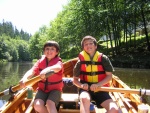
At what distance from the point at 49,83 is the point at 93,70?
87cm

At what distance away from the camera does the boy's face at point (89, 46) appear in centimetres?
443

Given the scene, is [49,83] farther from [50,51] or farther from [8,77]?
[8,77]

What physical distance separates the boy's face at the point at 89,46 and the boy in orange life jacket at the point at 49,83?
22.0 inches

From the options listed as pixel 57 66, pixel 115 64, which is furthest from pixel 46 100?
pixel 115 64

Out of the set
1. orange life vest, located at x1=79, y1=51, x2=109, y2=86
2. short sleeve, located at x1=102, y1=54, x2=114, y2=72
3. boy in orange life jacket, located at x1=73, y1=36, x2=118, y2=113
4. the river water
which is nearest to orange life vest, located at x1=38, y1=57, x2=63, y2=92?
boy in orange life jacket, located at x1=73, y1=36, x2=118, y2=113

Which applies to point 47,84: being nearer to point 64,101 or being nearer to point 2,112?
point 64,101

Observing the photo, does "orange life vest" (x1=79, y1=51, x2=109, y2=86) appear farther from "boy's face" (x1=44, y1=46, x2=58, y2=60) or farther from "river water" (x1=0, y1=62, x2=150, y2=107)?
"river water" (x1=0, y1=62, x2=150, y2=107)

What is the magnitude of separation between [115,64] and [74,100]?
21728 millimetres

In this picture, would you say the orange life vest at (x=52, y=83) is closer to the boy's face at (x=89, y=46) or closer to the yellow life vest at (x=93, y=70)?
the yellow life vest at (x=93, y=70)

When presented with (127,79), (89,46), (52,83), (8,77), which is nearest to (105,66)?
(89,46)

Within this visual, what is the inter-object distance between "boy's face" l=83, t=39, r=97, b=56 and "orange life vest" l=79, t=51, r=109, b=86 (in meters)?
0.10

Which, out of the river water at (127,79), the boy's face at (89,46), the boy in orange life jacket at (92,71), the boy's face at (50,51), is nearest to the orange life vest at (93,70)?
the boy in orange life jacket at (92,71)

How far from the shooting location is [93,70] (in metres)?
4.45

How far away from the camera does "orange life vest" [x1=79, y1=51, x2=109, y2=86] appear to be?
4.46m
